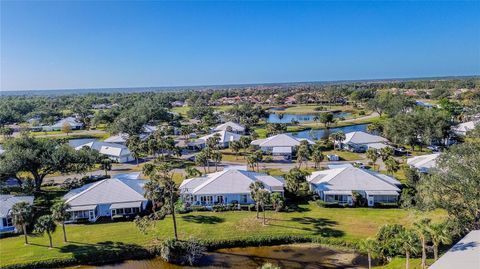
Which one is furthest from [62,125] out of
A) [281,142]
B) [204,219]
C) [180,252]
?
[180,252]

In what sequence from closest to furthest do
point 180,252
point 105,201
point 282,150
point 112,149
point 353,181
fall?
point 180,252
point 105,201
point 353,181
point 282,150
point 112,149

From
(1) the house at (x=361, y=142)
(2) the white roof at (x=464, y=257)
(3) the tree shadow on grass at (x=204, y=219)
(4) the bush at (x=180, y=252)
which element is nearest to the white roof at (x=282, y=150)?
(1) the house at (x=361, y=142)

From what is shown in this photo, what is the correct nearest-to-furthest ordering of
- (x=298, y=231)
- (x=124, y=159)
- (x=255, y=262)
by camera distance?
(x=255, y=262), (x=298, y=231), (x=124, y=159)

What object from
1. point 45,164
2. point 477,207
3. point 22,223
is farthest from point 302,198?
point 45,164

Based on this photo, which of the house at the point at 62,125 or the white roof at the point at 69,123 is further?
the white roof at the point at 69,123

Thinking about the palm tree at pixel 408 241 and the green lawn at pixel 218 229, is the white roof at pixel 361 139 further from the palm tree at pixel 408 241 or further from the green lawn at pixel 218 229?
the palm tree at pixel 408 241

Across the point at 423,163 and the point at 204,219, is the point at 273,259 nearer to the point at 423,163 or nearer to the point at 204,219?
the point at 204,219

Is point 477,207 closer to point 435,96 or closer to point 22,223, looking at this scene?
point 22,223
